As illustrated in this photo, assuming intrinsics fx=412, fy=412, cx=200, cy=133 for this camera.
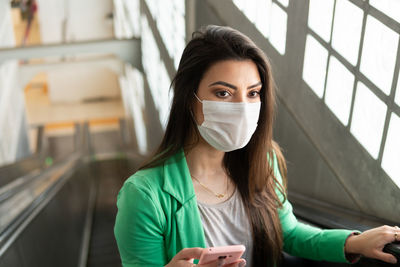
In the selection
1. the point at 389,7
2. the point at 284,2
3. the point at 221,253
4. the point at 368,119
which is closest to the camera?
the point at 221,253

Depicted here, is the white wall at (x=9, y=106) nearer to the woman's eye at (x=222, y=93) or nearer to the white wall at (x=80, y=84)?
the white wall at (x=80, y=84)

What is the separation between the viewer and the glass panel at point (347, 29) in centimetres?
255

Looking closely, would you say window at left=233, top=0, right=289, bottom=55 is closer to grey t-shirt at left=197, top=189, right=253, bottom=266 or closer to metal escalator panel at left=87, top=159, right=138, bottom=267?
grey t-shirt at left=197, top=189, right=253, bottom=266

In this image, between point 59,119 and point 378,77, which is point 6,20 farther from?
point 378,77

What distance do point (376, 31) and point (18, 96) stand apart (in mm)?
16299

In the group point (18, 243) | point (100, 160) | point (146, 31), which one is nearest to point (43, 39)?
point (100, 160)

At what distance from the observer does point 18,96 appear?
16406mm

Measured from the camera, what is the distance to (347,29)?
265cm

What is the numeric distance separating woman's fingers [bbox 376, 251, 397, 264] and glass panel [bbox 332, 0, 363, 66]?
47.7 inches

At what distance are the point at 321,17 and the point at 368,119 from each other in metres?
0.83

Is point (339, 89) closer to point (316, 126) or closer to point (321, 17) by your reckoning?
point (316, 126)

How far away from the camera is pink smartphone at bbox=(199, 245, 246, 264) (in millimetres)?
1748

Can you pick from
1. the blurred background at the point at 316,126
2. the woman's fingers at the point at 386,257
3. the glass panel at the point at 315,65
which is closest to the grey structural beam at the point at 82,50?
the blurred background at the point at 316,126

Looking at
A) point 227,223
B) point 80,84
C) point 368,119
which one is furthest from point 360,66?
point 80,84
